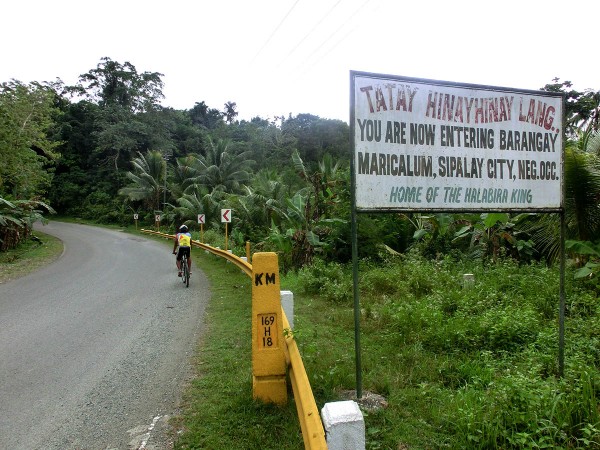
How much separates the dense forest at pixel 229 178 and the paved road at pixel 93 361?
196 inches

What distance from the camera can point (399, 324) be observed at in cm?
589

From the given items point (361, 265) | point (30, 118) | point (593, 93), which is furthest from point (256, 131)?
point (361, 265)

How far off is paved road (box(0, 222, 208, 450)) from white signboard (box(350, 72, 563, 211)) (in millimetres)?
2892

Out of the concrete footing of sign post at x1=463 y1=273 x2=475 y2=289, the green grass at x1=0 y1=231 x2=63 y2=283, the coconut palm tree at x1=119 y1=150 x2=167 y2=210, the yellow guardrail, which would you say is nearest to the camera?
the yellow guardrail

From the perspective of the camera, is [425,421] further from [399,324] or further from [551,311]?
[551,311]

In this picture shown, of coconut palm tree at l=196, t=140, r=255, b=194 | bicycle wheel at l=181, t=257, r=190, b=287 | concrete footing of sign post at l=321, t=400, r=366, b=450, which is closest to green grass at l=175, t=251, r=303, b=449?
concrete footing of sign post at l=321, t=400, r=366, b=450

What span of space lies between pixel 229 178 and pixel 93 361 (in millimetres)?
30467

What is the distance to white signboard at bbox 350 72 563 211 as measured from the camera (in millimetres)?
3645

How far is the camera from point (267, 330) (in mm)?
3887

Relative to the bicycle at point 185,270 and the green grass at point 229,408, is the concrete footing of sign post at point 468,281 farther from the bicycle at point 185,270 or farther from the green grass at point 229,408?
the bicycle at point 185,270

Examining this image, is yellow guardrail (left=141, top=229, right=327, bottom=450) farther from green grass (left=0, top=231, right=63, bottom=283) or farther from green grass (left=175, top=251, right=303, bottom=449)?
green grass (left=0, top=231, right=63, bottom=283)

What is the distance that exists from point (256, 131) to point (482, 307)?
4539cm

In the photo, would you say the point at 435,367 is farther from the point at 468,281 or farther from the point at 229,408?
the point at 468,281

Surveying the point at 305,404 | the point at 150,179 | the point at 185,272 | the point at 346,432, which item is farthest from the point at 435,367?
the point at 150,179
